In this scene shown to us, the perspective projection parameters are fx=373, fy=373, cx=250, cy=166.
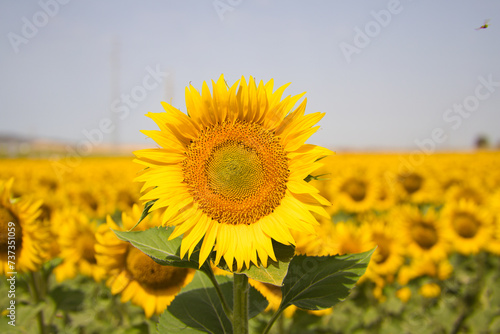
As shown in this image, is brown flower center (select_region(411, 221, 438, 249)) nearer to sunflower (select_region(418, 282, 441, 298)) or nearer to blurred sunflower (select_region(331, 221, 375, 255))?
sunflower (select_region(418, 282, 441, 298))

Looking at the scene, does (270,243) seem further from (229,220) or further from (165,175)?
(165,175)

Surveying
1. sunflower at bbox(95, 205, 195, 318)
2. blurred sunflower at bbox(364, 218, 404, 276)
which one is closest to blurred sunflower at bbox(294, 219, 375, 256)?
blurred sunflower at bbox(364, 218, 404, 276)

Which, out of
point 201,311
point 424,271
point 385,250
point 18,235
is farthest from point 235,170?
point 424,271

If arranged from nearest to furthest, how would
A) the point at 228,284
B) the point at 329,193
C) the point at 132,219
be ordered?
the point at 228,284 < the point at 132,219 < the point at 329,193

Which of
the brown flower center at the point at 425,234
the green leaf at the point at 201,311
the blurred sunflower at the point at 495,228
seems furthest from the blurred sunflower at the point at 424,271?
the green leaf at the point at 201,311

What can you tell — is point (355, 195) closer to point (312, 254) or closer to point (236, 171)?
point (312, 254)

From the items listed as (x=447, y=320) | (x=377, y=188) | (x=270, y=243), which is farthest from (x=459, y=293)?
(x=270, y=243)
